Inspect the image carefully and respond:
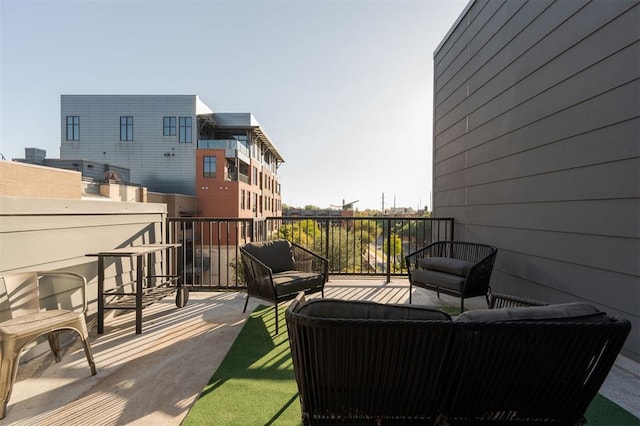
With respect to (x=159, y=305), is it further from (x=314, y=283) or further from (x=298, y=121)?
(x=298, y=121)

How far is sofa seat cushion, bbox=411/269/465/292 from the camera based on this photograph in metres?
3.01

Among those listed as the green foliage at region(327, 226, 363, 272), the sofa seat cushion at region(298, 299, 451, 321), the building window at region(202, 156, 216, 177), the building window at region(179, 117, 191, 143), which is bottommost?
the green foliage at region(327, 226, 363, 272)

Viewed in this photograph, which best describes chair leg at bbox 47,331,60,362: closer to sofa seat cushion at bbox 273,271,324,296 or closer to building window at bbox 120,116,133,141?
sofa seat cushion at bbox 273,271,324,296

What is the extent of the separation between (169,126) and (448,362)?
2345 cm

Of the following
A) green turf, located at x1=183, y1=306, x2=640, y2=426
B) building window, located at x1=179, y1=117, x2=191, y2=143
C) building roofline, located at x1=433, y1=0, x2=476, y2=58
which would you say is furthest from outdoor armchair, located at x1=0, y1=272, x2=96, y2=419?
building window, located at x1=179, y1=117, x2=191, y2=143

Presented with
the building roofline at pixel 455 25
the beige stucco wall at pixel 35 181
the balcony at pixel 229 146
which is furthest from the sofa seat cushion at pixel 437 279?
the balcony at pixel 229 146

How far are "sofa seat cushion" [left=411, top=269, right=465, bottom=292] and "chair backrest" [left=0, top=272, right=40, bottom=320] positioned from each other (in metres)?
3.47

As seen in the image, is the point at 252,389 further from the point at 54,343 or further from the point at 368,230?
the point at 368,230

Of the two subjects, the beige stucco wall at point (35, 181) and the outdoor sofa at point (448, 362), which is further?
the beige stucco wall at point (35, 181)

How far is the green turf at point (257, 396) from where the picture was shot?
4.98ft

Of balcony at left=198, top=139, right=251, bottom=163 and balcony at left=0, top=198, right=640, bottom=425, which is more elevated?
balcony at left=198, top=139, right=251, bottom=163

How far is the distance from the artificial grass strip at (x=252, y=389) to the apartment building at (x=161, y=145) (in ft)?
61.9

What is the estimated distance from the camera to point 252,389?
1792 millimetres

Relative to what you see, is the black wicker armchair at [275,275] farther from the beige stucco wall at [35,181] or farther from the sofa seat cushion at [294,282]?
the beige stucco wall at [35,181]
